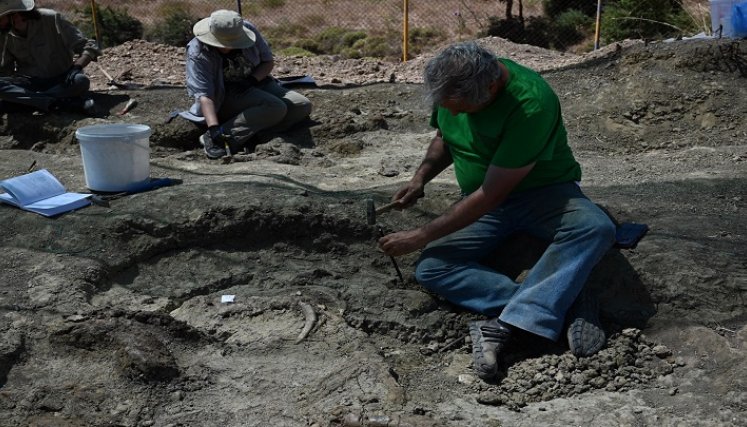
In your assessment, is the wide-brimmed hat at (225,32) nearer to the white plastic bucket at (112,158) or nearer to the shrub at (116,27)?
the white plastic bucket at (112,158)

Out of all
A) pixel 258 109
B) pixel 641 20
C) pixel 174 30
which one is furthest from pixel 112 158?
pixel 174 30

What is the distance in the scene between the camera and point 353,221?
13.9 feet

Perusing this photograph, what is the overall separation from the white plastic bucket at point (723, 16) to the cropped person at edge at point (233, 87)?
3.81 m

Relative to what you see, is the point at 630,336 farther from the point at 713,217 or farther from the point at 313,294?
the point at 313,294

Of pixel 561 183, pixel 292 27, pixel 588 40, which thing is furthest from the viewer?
pixel 292 27

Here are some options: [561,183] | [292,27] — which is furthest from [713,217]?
[292,27]

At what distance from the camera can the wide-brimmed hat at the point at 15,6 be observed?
650cm

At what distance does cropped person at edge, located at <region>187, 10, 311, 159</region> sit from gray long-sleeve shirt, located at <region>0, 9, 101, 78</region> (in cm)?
136

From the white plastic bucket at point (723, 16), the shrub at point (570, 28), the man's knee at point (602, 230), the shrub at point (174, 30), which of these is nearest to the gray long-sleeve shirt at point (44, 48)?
the man's knee at point (602, 230)

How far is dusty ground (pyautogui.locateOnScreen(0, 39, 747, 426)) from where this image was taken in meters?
3.16

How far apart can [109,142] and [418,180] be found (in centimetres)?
201

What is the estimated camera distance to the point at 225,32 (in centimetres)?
607

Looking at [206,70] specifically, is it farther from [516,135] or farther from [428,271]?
[516,135]

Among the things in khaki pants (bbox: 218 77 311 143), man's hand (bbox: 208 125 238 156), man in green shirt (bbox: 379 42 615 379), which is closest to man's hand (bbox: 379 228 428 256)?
man in green shirt (bbox: 379 42 615 379)
